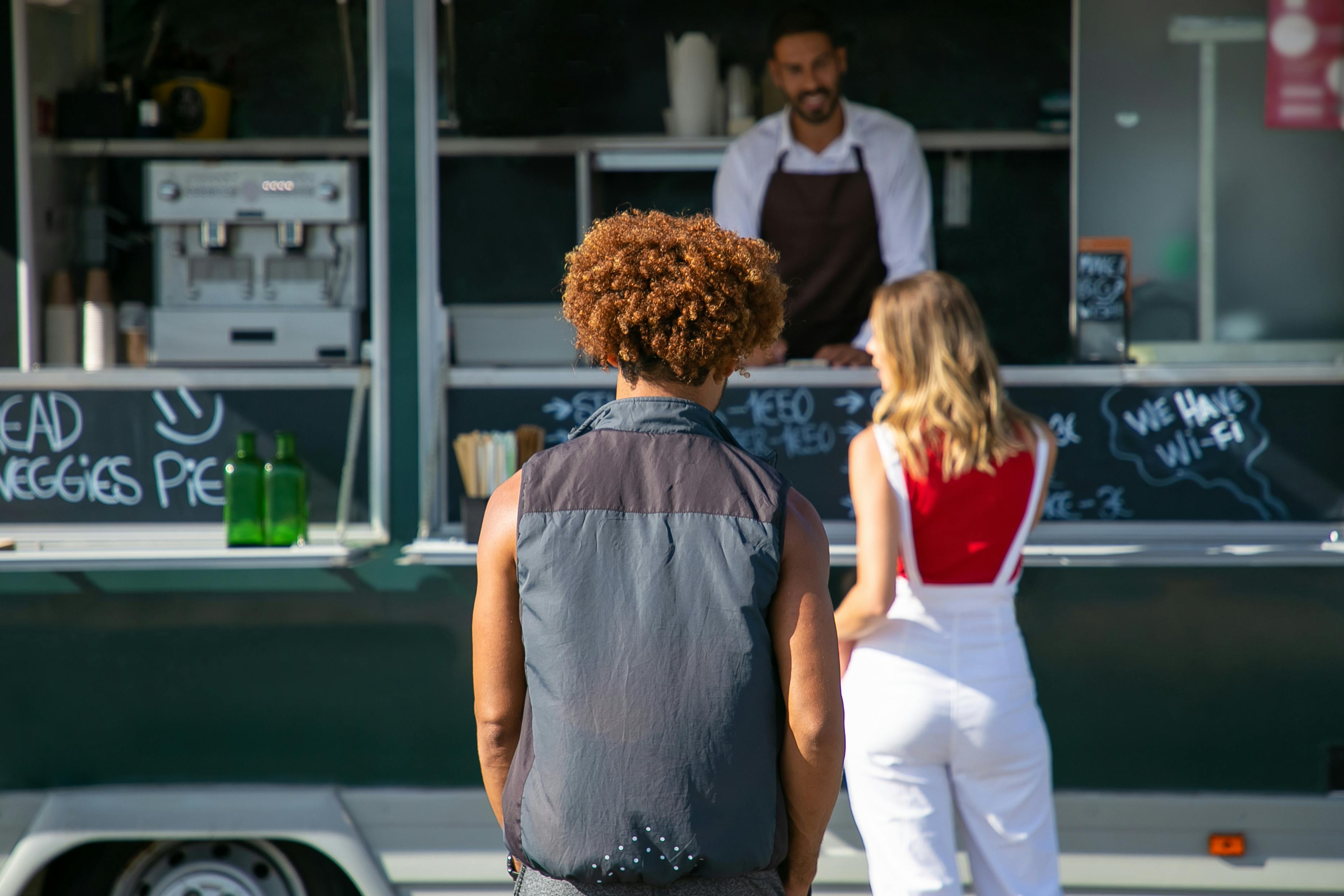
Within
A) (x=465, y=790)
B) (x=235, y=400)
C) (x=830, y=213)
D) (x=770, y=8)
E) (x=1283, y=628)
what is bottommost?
(x=465, y=790)

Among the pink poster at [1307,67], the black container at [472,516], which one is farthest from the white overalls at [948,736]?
the pink poster at [1307,67]

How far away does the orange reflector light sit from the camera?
2.64 metres

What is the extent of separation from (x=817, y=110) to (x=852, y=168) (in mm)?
229

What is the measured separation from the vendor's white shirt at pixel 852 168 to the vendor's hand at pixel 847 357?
726mm

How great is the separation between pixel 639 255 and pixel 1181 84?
2.69 meters

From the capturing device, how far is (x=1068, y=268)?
4.38 m

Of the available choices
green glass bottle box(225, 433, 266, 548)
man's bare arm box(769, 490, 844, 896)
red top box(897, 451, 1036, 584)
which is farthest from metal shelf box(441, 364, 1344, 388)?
man's bare arm box(769, 490, 844, 896)

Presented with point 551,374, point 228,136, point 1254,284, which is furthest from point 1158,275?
point 228,136

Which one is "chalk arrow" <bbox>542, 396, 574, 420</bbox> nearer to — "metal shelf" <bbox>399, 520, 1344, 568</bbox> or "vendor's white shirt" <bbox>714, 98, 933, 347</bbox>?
"metal shelf" <bbox>399, 520, 1344, 568</bbox>

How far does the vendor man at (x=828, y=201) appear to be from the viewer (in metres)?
3.82

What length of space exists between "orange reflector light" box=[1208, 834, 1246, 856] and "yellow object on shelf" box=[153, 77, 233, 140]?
3826 mm

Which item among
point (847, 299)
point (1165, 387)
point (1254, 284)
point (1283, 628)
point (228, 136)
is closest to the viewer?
point (1283, 628)

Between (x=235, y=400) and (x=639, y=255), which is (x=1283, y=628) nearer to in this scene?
(x=639, y=255)

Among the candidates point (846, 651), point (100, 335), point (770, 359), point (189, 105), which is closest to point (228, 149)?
point (189, 105)
